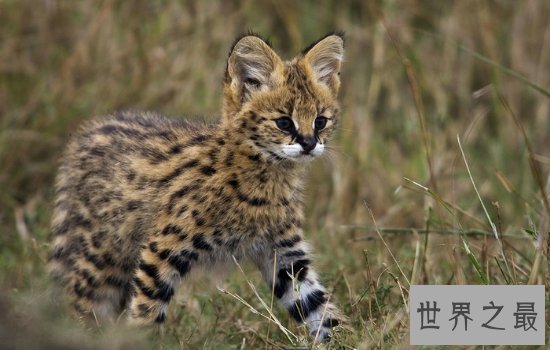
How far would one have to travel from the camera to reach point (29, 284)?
6.07m

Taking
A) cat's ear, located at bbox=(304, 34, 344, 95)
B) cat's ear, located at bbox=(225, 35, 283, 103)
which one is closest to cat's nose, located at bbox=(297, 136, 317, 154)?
cat's ear, located at bbox=(225, 35, 283, 103)

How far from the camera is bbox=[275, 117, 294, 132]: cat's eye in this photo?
5203 millimetres

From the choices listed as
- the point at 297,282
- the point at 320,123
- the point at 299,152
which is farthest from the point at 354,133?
the point at 299,152

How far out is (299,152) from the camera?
5105mm

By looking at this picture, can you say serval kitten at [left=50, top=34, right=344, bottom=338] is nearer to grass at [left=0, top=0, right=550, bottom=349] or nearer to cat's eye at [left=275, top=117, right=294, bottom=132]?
cat's eye at [left=275, top=117, right=294, bottom=132]

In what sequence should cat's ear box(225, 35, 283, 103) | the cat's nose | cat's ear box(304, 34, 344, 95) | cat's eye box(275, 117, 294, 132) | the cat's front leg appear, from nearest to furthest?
the cat's nose
cat's eye box(275, 117, 294, 132)
the cat's front leg
cat's ear box(225, 35, 283, 103)
cat's ear box(304, 34, 344, 95)

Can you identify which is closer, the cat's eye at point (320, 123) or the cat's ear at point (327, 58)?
the cat's eye at point (320, 123)

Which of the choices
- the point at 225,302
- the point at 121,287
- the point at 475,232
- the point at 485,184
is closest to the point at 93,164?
the point at 121,287

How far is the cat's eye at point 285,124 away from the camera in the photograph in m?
5.20

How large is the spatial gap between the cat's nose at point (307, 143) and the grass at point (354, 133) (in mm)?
483

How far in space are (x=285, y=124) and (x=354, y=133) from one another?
386 centimetres

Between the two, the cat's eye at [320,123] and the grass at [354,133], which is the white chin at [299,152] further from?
the grass at [354,133]

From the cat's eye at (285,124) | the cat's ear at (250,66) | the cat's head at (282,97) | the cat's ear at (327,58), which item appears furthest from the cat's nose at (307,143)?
the cat's ear at (327,58)

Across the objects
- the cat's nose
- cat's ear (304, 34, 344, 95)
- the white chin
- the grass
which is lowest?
the grass
